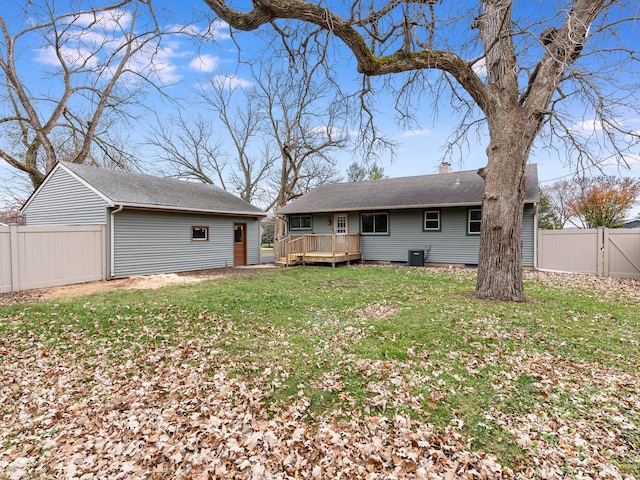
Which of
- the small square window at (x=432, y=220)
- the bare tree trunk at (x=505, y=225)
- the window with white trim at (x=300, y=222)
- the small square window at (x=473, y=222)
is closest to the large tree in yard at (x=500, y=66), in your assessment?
the bare tree trunk at (x=505, y=225)

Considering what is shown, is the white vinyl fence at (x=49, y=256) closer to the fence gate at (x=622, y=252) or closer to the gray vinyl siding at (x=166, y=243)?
the gray vinyl siding at (x=166, y=243)

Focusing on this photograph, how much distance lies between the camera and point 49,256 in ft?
30.1

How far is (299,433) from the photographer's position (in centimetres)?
268

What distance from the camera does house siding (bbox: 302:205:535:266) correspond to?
1305cm

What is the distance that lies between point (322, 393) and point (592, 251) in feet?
39.4

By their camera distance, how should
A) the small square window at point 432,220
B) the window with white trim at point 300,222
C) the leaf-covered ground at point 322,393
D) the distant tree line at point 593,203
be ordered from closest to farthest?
the leaf-covered ground at point 322,393
the small square window at point 432,220
the window with white trim at point 300,222
the distant tree line at point 593,203

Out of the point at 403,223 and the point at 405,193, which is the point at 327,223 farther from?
the point at 405,193

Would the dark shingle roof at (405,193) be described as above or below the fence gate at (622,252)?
above

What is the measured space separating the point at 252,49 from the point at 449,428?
7.27 meters

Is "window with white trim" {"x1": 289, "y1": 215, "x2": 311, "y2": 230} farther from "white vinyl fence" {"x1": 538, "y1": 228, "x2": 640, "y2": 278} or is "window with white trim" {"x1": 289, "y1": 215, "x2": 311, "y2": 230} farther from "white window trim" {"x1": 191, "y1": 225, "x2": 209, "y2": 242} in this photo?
"white vinyl fence" {"x1": 538, "y1": 228, "x2": 640, "y2": 278}

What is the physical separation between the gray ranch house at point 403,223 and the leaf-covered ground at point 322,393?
23.9 feet

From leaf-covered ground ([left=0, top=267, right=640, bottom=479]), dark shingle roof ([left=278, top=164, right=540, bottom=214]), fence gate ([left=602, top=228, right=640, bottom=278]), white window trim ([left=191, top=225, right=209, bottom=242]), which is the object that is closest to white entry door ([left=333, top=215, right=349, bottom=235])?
dark shingle roof ([left=278, top=164, right=540, bottom=214])

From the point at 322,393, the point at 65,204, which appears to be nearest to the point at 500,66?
the point at 322,393

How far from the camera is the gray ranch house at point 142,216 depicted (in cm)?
1061
